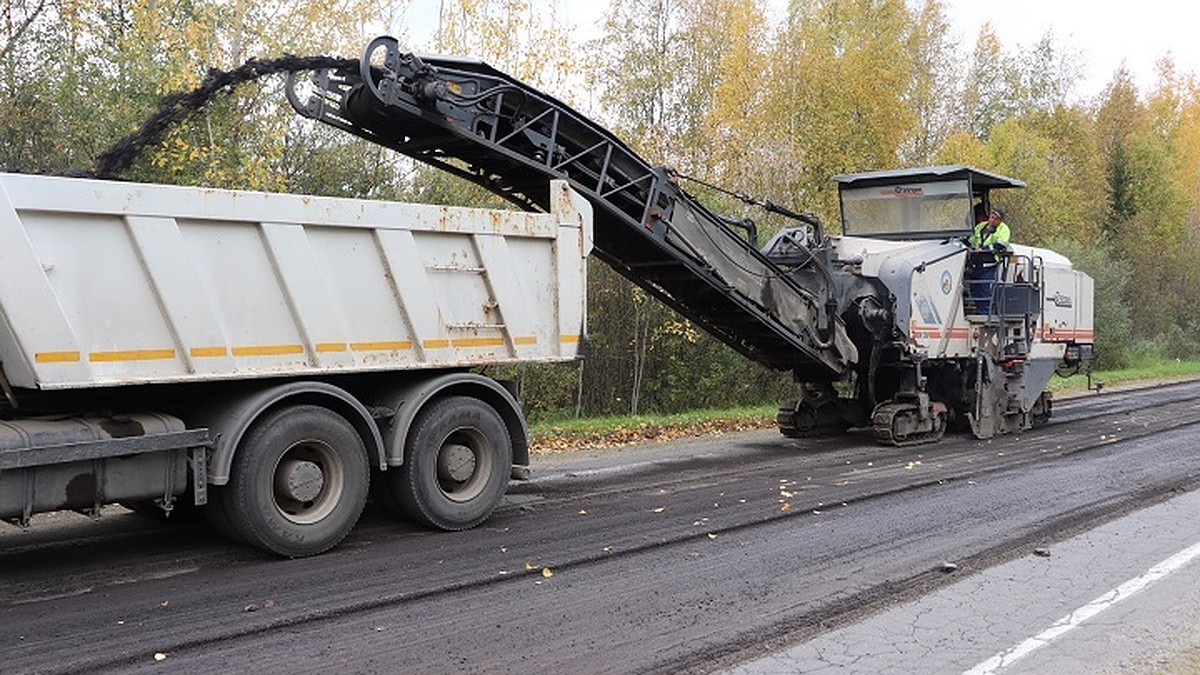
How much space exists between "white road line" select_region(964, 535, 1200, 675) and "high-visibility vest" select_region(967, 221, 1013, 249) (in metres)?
6.96

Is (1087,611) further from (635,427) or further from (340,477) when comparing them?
(635,427)

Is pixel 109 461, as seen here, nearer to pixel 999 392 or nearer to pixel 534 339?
pixel 534 339

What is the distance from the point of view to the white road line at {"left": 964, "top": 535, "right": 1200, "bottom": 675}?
4.96m

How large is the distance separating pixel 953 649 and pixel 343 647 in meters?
2.98

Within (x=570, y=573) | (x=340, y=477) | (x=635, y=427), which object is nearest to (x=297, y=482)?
(x=340, y=477)

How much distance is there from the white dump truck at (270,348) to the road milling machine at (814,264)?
123 cm

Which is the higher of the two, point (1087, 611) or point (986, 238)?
point (986, 238)

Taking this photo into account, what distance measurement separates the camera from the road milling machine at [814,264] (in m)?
8.91

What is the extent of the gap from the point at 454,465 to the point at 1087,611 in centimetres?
439

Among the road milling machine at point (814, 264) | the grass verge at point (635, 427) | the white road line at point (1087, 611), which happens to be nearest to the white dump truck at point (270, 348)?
the road milling machine at point (814, 264)

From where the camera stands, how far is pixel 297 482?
6.96 metres

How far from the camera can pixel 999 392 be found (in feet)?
46.5

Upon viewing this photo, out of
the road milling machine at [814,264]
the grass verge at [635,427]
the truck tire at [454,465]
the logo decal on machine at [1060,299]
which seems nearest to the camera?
the truck tire at [454,465]

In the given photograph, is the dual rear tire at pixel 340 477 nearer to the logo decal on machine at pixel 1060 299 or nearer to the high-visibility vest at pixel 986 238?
the high-visibility vest at pixel 986 238
